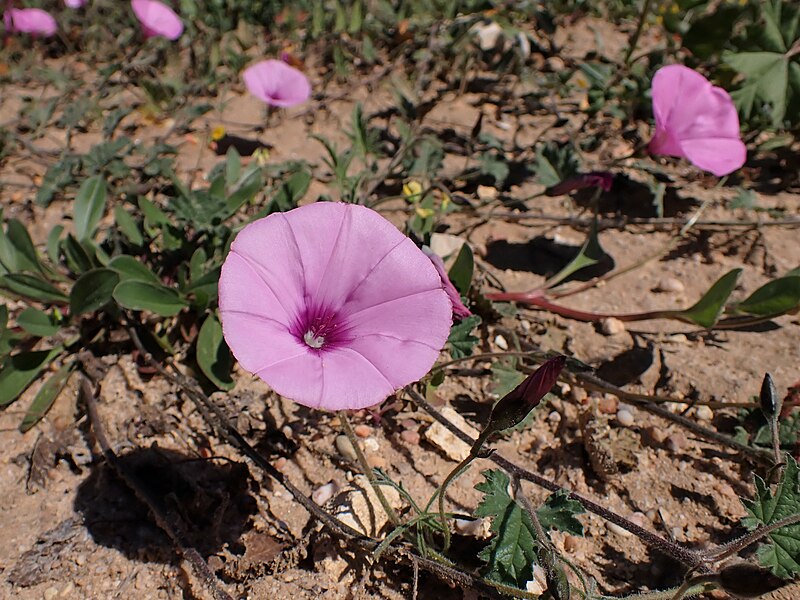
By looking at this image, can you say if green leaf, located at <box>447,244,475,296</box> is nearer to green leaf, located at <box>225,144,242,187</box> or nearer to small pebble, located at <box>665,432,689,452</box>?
small pebble, located at <box>665,432,689,452</box>

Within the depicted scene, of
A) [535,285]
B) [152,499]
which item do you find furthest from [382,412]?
[535,285]

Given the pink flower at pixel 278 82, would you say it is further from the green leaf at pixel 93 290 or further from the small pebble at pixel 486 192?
the green leaf at pixel 93 290

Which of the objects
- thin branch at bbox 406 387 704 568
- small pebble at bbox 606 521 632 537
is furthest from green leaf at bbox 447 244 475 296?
small pebble at bbox 606 521 632 537

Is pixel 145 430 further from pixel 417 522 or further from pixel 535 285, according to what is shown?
A: pixel 535 285

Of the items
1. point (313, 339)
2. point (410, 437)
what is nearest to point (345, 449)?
point (410, 437)

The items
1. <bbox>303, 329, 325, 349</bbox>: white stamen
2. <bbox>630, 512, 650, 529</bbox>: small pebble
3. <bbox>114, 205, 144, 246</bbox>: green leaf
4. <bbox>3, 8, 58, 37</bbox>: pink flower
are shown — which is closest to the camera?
<bbox>303, 329, 325, 349</bbox>: white stamen

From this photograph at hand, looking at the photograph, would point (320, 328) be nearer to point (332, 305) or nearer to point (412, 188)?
point (332, 305)
